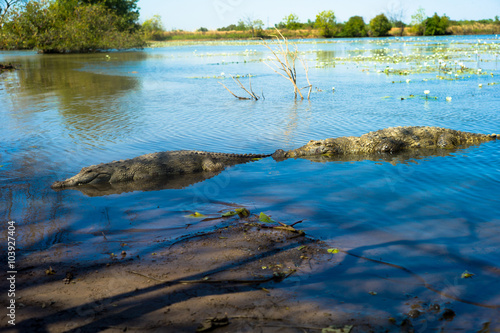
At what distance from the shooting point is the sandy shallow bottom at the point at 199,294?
298 cm

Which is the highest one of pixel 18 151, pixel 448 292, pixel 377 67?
pixel 377 67

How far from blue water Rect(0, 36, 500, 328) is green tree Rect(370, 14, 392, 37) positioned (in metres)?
67.5

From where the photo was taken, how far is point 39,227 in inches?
194

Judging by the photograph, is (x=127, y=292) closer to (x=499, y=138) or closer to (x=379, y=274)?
(x=379, y=274)

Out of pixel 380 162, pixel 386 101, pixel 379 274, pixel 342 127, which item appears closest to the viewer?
pixel 379 274

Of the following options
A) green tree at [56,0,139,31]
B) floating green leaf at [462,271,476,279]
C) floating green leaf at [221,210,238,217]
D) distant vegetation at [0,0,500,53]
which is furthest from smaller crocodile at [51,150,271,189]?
green tree at [56,0,139,31]

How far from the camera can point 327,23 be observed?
8244cm

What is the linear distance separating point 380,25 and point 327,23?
461 inches

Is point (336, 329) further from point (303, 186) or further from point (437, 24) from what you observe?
point (437, 24)

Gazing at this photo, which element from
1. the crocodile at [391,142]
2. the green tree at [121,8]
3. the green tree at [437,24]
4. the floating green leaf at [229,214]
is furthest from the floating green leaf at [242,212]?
the green tree at [437,24]

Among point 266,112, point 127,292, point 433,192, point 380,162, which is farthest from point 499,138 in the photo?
point 127,292

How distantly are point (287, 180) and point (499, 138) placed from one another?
5.47m

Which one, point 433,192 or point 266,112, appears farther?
point 266,112

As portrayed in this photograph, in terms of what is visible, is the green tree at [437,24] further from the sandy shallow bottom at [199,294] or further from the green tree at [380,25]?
the sandy shallow bottom at [199,294]
